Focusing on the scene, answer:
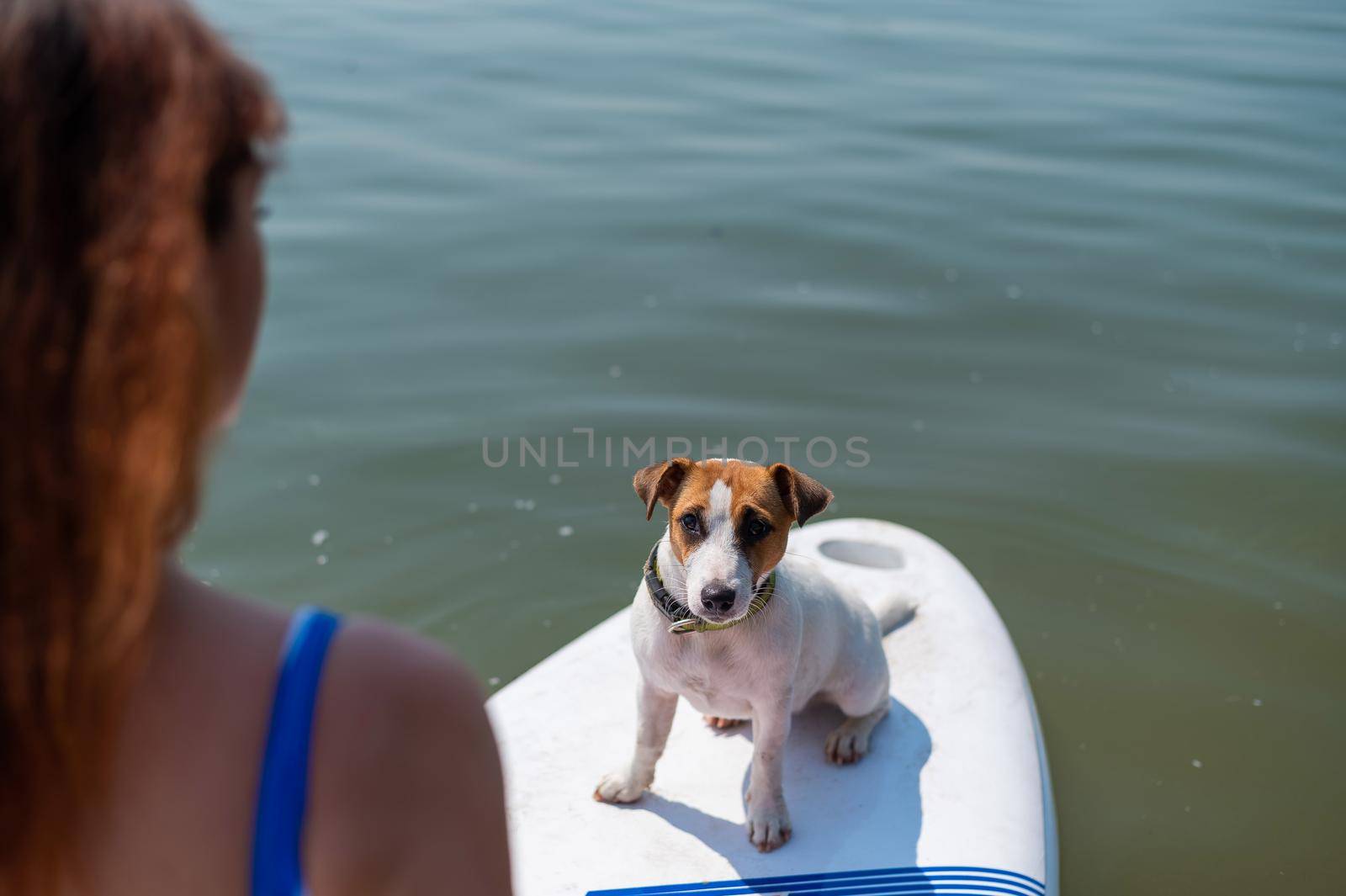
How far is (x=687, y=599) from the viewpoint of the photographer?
2.92 meters

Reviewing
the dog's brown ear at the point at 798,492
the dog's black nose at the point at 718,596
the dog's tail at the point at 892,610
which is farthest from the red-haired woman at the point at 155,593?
the dog's tail at the point at 892,610

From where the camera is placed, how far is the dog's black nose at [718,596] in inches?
110

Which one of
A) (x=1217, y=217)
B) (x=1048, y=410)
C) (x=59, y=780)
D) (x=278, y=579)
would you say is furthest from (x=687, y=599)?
(x=1217, y=217)

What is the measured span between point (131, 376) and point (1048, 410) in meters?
6.64

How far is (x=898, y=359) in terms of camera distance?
24.6ft

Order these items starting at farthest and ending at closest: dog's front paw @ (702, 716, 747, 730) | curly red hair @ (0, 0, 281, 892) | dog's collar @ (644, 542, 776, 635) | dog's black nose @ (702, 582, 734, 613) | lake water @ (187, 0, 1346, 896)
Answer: lake water @ (187, 0, 1346, 896) → dog's front paw @ (702, 716, 747, 730) → dog's collar @ (644, 542, 776, 635) → dog's black nose @ (702, 582, 734, 613) → curly red hair @ (0, 0, 281, 892)

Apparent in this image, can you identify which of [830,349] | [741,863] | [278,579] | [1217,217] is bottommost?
[278,579]

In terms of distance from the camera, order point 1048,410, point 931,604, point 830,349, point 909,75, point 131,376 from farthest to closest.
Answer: point 909,75 → point 830,349 → point 1048,410 → point 931,604 → point 131,376

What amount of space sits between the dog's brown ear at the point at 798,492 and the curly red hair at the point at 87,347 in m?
2.20

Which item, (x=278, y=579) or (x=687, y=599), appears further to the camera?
(x=278, y=579)

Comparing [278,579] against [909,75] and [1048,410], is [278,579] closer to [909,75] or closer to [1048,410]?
[1048,410]

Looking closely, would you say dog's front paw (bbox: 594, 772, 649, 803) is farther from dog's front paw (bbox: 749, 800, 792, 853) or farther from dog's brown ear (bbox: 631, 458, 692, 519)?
dog's brown ear (bbox: 631, 458, 692, 519)

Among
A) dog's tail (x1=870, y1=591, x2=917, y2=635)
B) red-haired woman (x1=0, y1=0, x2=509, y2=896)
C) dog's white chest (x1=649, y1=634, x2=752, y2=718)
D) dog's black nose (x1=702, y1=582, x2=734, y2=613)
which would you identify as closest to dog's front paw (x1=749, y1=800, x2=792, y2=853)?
dog's white chest (x1=649, y1=634, x2=752, y2=718)

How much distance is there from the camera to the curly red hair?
829 mm
